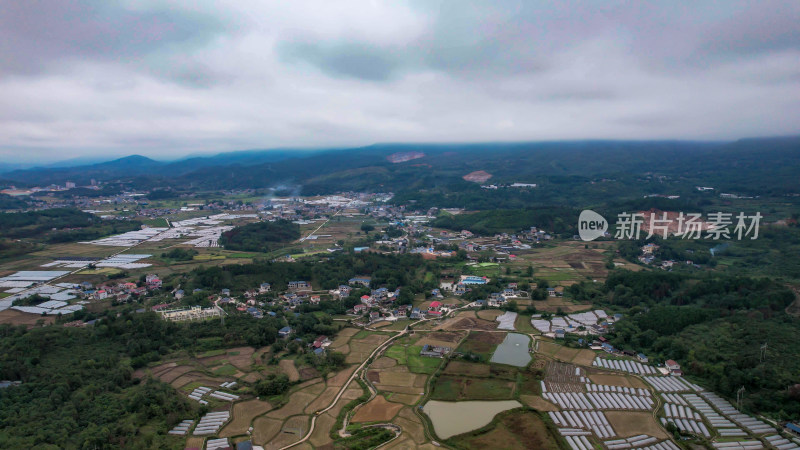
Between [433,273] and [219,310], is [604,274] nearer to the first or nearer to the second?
[433,273]

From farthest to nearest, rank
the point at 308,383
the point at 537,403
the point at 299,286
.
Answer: the point at 299,286, the point at 308,383, the point at 537,403

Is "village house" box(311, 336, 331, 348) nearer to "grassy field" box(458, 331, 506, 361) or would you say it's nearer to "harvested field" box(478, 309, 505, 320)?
"grassy field" box(458, 331, 506, 361)

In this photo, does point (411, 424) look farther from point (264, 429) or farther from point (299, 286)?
point (299, 286)

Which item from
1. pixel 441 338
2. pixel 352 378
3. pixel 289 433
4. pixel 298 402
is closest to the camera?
pixel 289 433

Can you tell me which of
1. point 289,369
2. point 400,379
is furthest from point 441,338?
point 289,369

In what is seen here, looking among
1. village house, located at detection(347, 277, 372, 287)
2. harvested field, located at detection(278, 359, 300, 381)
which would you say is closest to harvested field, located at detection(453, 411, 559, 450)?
harvested field, located at detection(278, 359, 300, 381)

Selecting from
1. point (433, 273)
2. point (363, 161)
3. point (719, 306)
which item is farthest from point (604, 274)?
point (363, 161)
